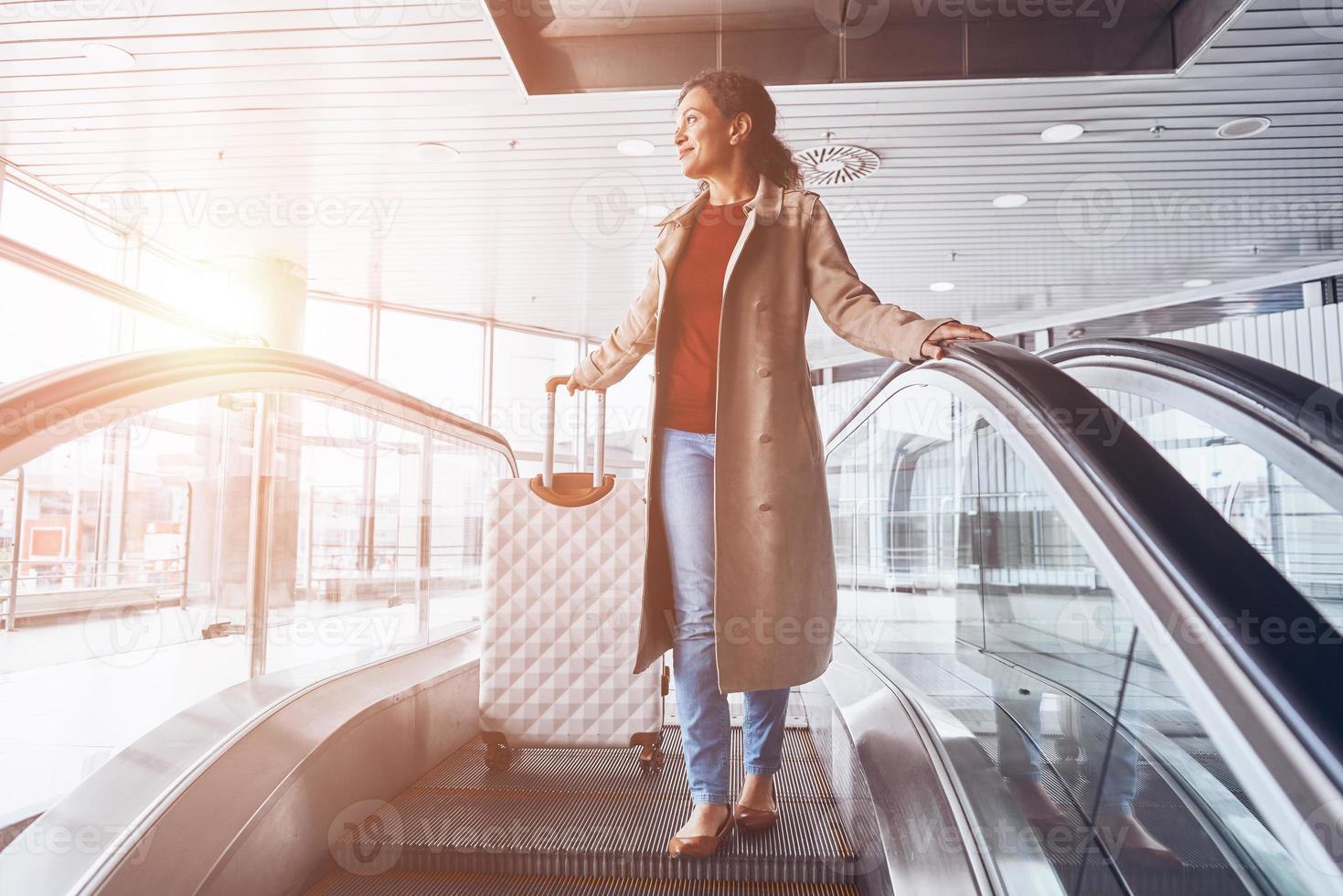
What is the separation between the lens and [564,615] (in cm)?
253

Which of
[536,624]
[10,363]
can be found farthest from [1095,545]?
[10,363]

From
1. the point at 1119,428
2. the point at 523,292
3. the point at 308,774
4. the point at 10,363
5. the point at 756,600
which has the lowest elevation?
the point at 308,774

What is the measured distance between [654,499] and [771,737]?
591mm

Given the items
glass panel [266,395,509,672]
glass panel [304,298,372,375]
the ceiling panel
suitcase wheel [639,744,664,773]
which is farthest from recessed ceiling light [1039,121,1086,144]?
glass panel [304,298,372,375]

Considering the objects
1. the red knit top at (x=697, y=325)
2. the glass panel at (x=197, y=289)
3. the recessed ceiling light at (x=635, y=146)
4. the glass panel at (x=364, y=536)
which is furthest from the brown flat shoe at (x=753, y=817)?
the glass panel at (x=197, y=289)

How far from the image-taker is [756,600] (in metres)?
1.71

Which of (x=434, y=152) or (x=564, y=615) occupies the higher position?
(x=434, y=152)

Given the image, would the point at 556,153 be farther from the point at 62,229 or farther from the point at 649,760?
the point at 649,760

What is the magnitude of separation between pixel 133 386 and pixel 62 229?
24.4 ft

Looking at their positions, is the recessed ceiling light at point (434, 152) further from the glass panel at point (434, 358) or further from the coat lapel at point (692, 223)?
the coat lapel at point (692, 223)

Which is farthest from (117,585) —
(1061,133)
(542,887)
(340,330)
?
(340,330)

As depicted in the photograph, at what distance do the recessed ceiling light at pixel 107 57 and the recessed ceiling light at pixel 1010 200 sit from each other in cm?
640

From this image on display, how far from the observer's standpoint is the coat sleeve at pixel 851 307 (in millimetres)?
1584

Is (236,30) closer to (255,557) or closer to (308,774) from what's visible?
(255,557)
